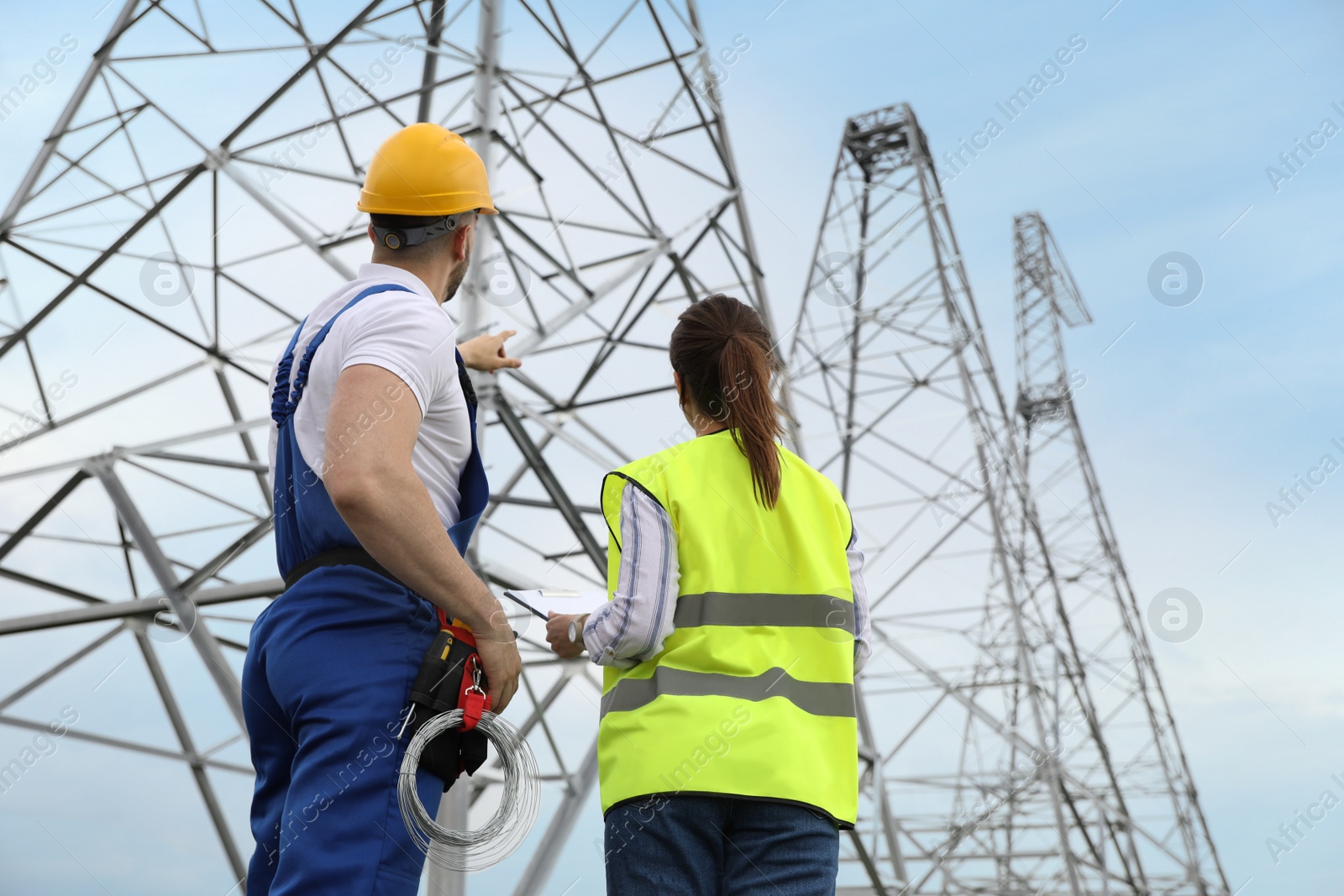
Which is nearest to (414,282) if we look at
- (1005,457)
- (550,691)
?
(550,691)

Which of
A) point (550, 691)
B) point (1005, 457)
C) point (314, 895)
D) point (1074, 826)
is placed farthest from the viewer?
point (1005, 457)

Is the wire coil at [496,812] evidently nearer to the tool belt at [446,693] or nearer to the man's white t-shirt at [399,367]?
the tool belt at [446,693]

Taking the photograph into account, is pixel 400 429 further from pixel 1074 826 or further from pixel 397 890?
pixel 1074 826

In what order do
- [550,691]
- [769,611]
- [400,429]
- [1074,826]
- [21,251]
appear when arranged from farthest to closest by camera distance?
[1074,826] → [21,251] → [550,691] → [769,611] → [400,429]

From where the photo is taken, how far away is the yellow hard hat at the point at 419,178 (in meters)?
2.07

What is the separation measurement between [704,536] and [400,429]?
0.60 m

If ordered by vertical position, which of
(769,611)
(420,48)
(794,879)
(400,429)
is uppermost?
(420,48)

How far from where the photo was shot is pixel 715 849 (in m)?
1.86

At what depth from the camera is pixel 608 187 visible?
598 cm

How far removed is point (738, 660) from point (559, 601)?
1.69 ft

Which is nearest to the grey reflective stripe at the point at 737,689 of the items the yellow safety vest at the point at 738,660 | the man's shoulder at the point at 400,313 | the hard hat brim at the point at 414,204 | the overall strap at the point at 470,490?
the yellow safety vest at the point at 738,660

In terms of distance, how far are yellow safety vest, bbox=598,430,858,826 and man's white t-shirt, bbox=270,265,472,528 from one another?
33 cm

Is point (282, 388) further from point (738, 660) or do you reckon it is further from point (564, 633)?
point (738, 660)

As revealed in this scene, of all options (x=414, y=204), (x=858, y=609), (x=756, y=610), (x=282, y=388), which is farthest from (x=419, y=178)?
(x=858, y=609)
